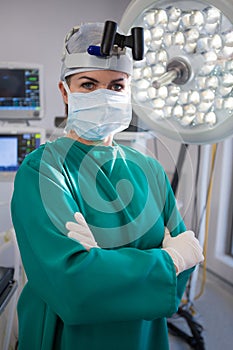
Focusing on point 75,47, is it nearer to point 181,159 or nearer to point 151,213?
point 151,213

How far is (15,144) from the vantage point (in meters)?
1.82

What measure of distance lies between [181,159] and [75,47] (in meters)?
0.60

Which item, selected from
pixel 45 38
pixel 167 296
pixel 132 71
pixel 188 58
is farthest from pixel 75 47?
pixel 45 38

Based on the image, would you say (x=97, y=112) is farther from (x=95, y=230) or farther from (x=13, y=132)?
(x=13, y=132)

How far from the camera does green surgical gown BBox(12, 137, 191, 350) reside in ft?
2.20

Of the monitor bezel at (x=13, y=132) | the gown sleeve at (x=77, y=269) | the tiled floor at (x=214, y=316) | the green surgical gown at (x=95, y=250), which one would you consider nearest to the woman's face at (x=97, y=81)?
the green surgical gown at (x=95, y=250)

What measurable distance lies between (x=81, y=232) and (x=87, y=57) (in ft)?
1.30

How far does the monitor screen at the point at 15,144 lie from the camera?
5.93 feet

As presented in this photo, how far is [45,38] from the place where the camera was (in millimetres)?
2736

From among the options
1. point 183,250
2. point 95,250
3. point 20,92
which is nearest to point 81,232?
point 95,250

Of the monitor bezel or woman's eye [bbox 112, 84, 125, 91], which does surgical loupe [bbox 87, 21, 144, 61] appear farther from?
the monitor bezel

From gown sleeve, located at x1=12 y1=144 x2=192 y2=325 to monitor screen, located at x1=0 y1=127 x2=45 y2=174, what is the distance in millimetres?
1136

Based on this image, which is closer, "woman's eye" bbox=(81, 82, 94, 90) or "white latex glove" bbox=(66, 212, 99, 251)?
"white latex glove" bbox=(66, 212, 99, 251)

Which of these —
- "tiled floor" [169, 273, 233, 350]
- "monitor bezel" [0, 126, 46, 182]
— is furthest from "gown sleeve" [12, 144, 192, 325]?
"tiled floor" [169, 273, 233, 350]
